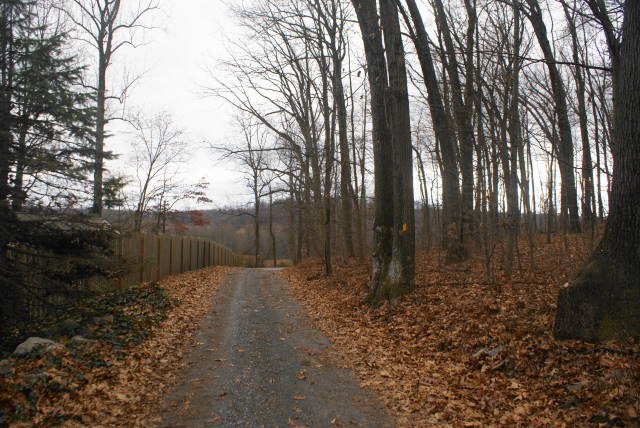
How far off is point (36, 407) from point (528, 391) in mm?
5331

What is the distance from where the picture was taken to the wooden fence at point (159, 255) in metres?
13.1

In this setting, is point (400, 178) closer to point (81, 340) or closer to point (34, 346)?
point (81, 340)

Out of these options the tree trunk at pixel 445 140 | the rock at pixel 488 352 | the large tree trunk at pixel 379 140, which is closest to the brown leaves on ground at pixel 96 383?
the rock at pixel 488 352

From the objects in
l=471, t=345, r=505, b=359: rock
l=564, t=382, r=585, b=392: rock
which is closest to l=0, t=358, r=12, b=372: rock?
l=471, t=345, r=505, b=359: rock

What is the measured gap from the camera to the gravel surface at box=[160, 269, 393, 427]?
4.82 meters

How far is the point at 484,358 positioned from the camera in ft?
20.3

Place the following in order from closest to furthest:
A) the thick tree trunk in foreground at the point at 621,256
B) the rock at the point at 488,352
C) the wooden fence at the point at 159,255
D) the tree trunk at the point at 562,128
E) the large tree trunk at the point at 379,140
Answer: the thick tree trunk in foreground at the point at 621,256
the rock at the point at 488,352
the large tree trunk at the point at 379,140
the wooden fence at the point at 159,255
the tree trunk at the point at 562,128

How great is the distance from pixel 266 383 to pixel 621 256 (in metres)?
4.64

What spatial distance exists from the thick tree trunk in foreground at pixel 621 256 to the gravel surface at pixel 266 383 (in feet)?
9.02

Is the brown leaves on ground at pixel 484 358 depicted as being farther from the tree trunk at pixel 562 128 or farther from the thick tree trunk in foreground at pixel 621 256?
the tree trunk at pixel 562 128

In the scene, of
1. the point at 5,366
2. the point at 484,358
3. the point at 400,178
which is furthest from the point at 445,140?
the point at 5,366

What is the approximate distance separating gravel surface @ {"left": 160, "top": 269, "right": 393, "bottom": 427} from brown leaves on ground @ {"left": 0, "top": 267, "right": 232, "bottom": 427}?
302 millimetres

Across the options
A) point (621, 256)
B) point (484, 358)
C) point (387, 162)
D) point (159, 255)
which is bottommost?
point (484, 358)

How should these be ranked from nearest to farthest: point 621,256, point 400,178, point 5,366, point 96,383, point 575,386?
point 575,386 → point 621,256 → point 96,383 → point 5,366 → point 400,178
